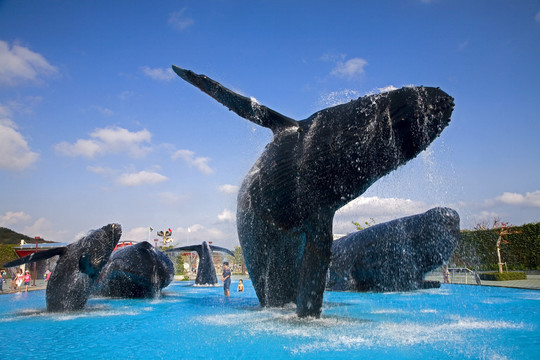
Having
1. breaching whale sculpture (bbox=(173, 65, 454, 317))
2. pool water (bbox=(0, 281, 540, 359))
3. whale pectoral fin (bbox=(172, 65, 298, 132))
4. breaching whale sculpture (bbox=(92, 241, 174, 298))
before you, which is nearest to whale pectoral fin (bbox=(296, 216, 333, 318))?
breaching whale sculpture (bbox=(173, 65, 454, 317))

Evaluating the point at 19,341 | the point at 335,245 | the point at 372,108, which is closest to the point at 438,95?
the point at 372,108

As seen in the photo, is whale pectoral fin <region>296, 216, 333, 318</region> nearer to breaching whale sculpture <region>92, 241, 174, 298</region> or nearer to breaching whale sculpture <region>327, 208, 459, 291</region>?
breaching whale sculpture <region>327, 208, 459, 291</region>

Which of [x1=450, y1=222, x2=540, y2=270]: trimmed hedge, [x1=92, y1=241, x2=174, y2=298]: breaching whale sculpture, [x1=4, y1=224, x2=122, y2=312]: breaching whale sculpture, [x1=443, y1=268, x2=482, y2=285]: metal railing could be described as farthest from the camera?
[x1=450, y1=222, x2=540, y2=270]: trimmed hedge

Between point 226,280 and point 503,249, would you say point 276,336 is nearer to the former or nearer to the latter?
point 226,280

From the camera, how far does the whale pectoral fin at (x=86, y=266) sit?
10.0 meters

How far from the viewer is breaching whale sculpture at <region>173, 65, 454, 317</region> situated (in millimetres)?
6043

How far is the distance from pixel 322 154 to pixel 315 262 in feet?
6.59

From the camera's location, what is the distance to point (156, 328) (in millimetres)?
7695

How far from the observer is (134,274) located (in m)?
14.6

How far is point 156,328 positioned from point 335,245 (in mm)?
11261

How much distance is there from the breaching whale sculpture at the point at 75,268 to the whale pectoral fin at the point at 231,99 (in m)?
6.31

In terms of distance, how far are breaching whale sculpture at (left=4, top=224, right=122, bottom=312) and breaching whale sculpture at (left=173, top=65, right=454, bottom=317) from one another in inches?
219

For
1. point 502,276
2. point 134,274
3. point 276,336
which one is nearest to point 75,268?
point 134,274

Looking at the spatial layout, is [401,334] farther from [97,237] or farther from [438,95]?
[97,237]
